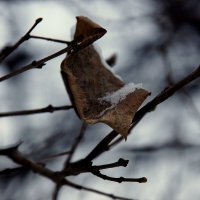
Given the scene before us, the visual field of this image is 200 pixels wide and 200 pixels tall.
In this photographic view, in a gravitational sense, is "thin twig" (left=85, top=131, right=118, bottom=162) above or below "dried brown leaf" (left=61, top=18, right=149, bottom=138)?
below

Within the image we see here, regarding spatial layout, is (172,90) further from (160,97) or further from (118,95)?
(118,95)

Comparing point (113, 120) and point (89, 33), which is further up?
point (89, 33)

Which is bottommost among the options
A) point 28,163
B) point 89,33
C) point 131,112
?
point 28,163

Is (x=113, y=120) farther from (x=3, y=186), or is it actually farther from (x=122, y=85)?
(x=3, y=186)

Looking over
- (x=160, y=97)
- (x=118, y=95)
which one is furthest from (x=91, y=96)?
(x=160, y=97)

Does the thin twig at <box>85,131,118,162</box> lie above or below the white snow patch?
below

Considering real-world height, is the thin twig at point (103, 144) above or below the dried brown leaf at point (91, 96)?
below

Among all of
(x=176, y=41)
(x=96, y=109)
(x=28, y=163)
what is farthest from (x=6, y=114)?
(x=176, y=41)

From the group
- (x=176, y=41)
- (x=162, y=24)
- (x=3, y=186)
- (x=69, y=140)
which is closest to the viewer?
(x=3, y=186)

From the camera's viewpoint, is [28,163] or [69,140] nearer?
[28,163]

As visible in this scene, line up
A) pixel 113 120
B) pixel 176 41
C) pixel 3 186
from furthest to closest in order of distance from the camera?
1. pixel 176 41
2. pixel 3 186
3. pixel 113 120

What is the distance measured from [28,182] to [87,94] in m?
3.15

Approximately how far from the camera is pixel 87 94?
1040 millimetres

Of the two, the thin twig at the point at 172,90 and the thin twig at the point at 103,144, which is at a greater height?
the thin twig at the point at 172,90
